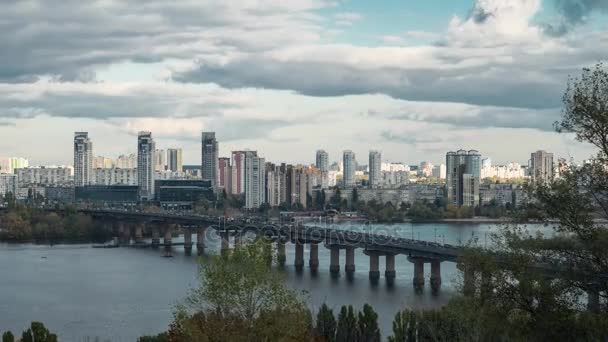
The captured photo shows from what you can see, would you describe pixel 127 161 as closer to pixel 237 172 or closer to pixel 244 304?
pixel 237 172

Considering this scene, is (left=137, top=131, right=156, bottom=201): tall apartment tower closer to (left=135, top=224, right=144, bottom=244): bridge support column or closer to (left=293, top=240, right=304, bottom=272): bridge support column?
(left=135, top=224, right=144, bottom=244): bridge support column

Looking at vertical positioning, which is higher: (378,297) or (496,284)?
(496,284)

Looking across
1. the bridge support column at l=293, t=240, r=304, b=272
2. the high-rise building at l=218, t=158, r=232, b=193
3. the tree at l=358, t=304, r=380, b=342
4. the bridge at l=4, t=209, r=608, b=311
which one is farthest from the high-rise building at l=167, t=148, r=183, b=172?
the tree at l=358, t=304, r=380, b=342

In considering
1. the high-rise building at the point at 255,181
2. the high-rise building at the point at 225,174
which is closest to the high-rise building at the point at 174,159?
the high-rise building at the point at 225,174

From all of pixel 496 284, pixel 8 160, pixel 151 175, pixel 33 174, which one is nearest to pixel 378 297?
pixel 496 284

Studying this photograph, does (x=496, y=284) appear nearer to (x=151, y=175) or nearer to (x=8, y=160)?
(x=151, y=175)

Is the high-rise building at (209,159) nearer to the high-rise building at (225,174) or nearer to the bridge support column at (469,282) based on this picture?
the high-rise building at (225,174)
